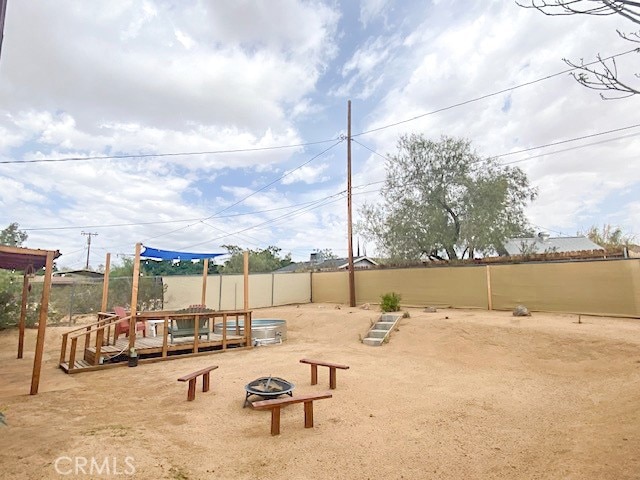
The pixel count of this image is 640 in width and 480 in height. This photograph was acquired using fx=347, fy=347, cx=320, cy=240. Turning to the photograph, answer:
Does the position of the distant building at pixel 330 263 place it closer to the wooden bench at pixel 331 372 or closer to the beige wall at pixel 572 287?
the beige wall at pixel 572 287

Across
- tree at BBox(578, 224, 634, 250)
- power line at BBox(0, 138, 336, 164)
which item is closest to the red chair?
power line at BBox(0, 138, 336, 164)

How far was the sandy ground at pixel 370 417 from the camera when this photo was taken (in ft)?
9.69

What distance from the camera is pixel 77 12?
235 inches

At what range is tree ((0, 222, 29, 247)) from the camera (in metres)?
23.4

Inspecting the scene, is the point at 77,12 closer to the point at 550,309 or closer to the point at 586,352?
the point at 586,352

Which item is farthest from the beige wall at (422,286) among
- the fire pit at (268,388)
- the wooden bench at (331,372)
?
the fire pit at (268,388)

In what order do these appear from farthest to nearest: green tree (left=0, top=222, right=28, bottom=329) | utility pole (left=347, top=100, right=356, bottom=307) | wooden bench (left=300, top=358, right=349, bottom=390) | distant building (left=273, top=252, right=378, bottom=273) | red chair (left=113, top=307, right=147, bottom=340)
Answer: distant building (left=273, top=252, right=378, bottom=273) → utility pole (left=347, top=100, right=356, bottom=307) → green tree (left=0, top=222, right=28, bottom=329) → red chair (left=113, top=307, right=147, bottom=340) → wooden bench (left=300, top=358, right=349, bottom=390)

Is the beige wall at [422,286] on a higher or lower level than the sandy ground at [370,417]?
higher

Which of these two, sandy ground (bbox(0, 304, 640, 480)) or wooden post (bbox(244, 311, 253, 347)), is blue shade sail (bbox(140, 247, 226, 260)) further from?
sandy ground (bbox(0, 304, 640, 480))

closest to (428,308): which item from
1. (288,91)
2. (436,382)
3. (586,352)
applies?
(586,352)

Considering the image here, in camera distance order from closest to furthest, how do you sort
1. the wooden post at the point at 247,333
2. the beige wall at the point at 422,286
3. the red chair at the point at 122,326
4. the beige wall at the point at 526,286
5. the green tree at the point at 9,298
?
the red chair at the point at 122,326, the beige wall at the point at 526,286, the wooden post at the point at 247,333, the green tree at the point at 9,298, the beige wall at the point at 422,286

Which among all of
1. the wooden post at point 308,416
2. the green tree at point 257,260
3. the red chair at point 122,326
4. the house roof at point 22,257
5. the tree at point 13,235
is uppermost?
the tree at point 13,235

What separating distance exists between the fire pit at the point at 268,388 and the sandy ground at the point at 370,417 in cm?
23

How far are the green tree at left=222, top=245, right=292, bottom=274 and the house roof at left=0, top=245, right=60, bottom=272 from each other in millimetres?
16255
